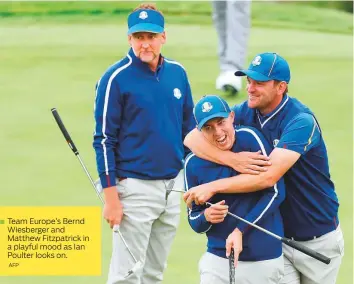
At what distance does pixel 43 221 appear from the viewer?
7.73 meters

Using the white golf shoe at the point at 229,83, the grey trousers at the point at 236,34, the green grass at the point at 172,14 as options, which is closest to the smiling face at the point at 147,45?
the white golf shoe at the point at 229,83

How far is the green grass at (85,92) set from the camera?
9.02 m

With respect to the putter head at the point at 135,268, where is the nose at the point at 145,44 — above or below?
above

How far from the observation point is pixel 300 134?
5.84 m

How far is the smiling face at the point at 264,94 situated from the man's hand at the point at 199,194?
0.49 m

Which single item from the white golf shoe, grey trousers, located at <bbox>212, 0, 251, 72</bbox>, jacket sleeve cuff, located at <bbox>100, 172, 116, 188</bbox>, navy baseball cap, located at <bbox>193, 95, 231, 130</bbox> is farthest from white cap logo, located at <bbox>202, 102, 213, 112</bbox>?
grey trousers, located at <bbox>212, 0, 251, 72</bbox>

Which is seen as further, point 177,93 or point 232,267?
point 177,93

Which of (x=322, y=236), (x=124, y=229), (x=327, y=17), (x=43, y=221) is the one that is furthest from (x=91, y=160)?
(x=327, y=17)

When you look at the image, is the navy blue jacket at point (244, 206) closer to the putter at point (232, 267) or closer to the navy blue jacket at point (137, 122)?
the putter at point (232, 267)

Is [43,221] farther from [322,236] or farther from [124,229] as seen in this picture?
[322,236]

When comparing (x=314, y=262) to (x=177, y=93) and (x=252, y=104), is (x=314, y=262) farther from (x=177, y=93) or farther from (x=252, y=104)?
(x=177, y=93)

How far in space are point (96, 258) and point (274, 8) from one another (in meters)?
8.95

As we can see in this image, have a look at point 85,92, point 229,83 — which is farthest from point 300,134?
point 85,92

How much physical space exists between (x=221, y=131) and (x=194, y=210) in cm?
42
